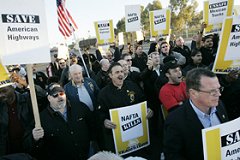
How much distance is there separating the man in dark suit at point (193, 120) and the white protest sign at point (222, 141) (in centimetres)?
23

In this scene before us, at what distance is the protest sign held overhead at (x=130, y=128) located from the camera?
369 centimetres

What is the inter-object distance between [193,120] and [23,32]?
1.98 metres

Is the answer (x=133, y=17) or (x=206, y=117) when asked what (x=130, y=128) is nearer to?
(x=206, y=117)

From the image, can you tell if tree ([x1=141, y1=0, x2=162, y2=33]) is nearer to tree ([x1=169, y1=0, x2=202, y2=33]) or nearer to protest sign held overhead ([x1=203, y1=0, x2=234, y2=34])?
tree ([x1=169, y1=0, x2=202, y2=33])

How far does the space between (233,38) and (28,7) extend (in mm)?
2775

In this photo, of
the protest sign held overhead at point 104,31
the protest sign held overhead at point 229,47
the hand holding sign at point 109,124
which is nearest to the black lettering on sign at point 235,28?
the protest sign held overhead at point 229,47

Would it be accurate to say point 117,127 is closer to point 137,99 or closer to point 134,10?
point 137,99

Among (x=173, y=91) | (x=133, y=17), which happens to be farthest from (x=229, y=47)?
(x=133, y=17)

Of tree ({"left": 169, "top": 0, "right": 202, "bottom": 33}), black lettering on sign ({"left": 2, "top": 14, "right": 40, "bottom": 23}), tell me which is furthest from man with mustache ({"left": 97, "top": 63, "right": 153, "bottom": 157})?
tree ({"left": 169, "top": 0, "right": 202, "bottom": 33})

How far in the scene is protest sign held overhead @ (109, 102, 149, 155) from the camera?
369 cm

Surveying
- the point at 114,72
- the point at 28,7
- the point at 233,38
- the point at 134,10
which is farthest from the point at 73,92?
the point at 134,10

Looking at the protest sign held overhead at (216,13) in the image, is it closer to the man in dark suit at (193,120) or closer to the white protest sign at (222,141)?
the man in dark suit at (193,120)

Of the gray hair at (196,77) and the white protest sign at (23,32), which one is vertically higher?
the white protest sign at (23,32)

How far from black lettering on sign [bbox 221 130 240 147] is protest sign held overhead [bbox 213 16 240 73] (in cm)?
157
